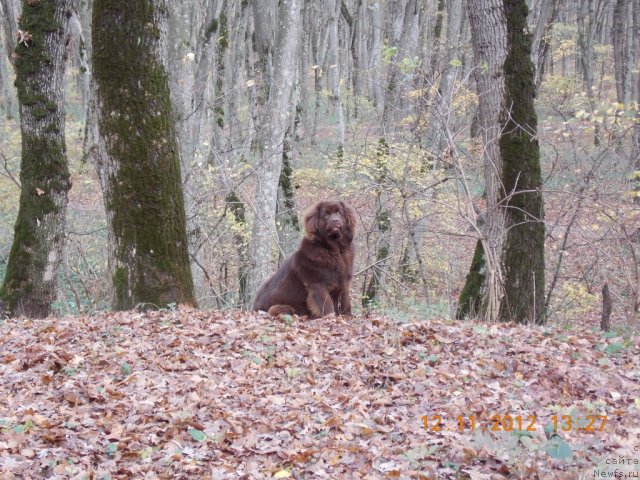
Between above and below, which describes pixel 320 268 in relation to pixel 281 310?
above

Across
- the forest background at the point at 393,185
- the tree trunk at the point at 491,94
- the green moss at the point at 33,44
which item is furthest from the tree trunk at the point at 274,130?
the tree trunk at the point at 491,94

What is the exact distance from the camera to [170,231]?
27.0 feet

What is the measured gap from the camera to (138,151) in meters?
8.02

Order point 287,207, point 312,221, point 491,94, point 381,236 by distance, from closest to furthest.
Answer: point 312,221
point 491,94
point 381,236
point 287,207

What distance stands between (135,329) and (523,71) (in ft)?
20.3

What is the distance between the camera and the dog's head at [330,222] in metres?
8.74

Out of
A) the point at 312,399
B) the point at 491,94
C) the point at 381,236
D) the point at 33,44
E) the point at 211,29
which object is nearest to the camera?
the point at 312,399

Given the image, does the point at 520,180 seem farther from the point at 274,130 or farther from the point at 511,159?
the point at 274,130

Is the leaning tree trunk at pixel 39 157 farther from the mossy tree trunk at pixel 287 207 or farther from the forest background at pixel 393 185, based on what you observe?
the mossy tree trunk at pixel 287 207

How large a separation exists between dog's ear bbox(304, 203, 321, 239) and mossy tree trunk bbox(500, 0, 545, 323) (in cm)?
261

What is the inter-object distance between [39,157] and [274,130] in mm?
5079

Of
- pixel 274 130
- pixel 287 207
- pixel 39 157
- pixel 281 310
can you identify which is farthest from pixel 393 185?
pixel 287 207

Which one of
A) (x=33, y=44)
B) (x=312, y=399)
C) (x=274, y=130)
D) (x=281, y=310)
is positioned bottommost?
(x=312, y=399)

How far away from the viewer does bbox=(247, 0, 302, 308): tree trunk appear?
13.5 metres
